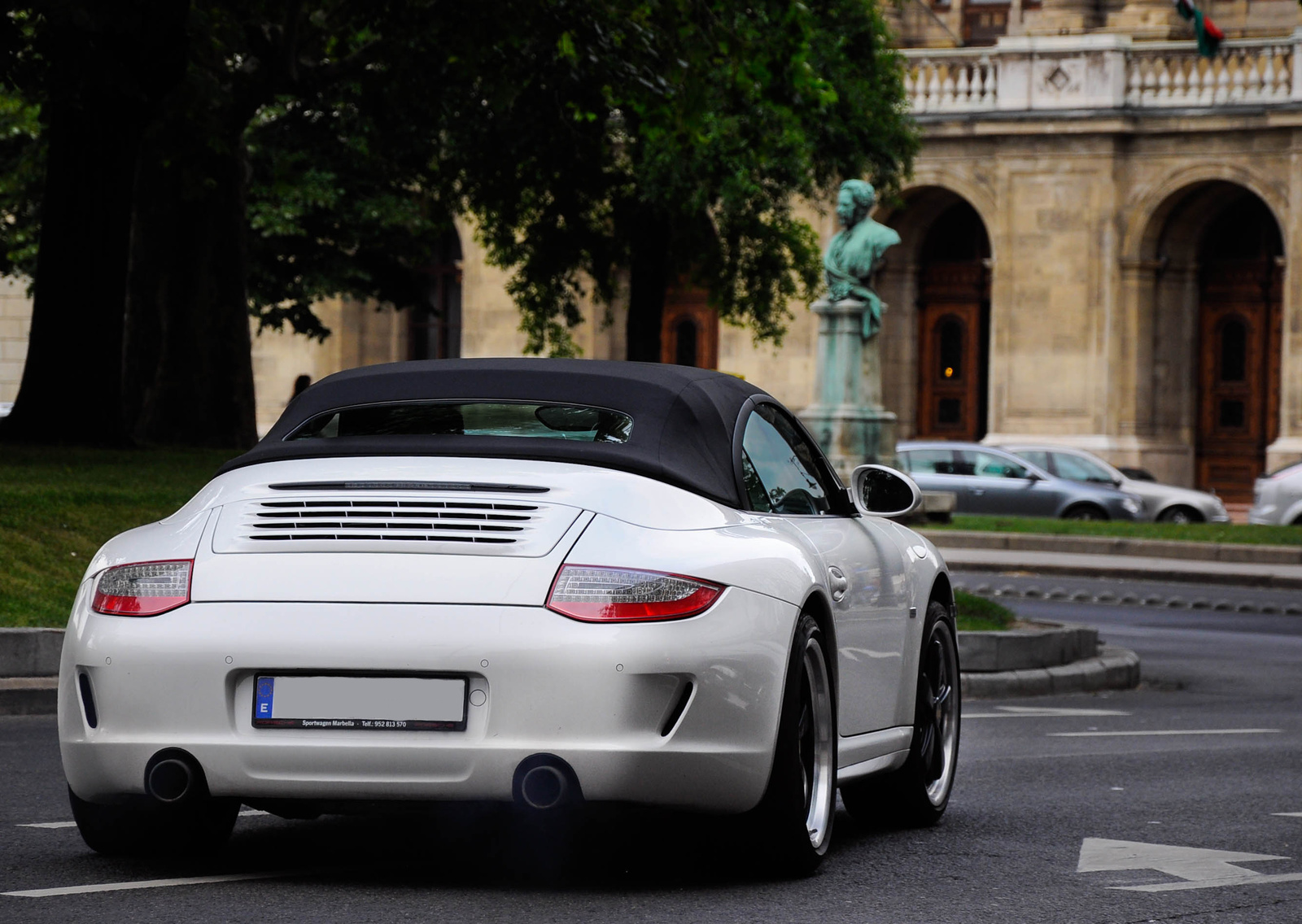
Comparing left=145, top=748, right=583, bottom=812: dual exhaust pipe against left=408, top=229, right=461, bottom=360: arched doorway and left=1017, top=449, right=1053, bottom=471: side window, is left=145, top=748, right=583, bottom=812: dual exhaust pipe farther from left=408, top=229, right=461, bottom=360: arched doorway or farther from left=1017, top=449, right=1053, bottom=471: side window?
left=408, top=229, right=461, bottom=360: arched doorway

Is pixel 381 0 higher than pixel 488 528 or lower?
higher

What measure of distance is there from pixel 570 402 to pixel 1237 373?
120ft

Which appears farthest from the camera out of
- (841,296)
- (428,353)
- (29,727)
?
(428,353)

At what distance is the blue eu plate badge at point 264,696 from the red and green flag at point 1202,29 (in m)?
33.1

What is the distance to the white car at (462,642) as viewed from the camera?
5578 mm

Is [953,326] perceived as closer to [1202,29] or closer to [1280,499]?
[1202,29]

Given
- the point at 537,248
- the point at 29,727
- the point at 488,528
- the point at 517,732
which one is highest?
the point at 537,248

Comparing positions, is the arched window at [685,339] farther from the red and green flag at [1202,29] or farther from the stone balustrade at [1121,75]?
the red and green flag at [1202,29]

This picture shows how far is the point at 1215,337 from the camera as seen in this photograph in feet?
136

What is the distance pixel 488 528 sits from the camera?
579cm

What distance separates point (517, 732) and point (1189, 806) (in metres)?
3.50

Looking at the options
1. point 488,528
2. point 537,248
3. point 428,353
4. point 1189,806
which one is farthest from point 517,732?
point 428,353

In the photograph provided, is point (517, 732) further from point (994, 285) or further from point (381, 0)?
point (994, 285)

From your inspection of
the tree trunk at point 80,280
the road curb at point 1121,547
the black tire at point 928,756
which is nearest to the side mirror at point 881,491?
the black tire at point 928,756
